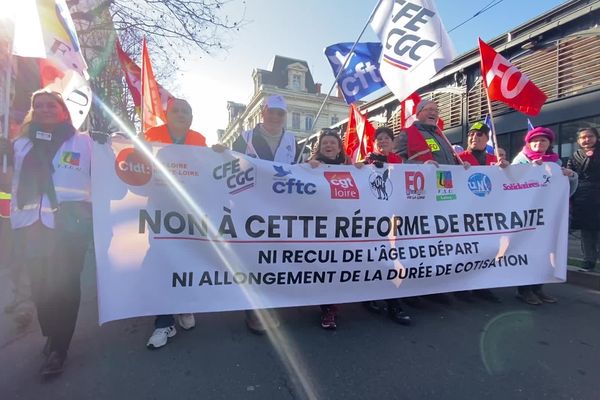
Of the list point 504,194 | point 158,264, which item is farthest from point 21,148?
point 504,194

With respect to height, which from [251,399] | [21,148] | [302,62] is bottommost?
[251,399]

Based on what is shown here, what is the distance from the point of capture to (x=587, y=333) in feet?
10.9

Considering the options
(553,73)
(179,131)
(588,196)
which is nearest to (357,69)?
(179,131)

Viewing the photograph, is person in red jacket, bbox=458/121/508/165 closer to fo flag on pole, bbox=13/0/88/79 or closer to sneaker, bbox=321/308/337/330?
sneaker, bbox=321/308/337/330

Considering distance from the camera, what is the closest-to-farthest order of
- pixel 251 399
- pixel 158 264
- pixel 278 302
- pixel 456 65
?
pixel 251 399 → pixel 158 264 → pixel 278 302 → pixel 456 65

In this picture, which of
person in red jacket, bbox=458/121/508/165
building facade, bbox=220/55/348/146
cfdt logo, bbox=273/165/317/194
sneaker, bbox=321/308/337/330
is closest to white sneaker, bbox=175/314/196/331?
sneaker, bbox=321/308/337/330

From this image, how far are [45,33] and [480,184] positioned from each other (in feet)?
14.4

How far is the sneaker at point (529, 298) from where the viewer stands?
160 inches

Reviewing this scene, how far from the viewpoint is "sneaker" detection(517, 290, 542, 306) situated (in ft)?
13.3

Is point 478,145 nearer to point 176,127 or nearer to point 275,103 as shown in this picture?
point 275,103

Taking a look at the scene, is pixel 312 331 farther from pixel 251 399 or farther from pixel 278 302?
pixel 251 399

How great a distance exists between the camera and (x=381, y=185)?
360cm

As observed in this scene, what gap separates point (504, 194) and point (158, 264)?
3.51m

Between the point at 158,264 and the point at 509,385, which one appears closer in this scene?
the point at 509,385
